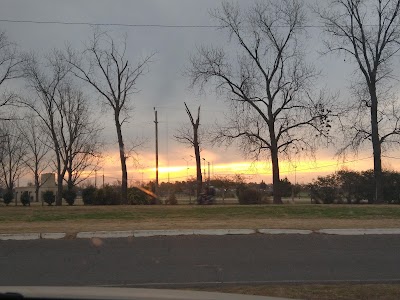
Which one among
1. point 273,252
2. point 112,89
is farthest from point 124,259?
point 112,89

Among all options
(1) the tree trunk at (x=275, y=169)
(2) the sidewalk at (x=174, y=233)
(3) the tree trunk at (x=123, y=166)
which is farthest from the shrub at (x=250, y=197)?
(2) the sidewalk at (x=174, y=233)

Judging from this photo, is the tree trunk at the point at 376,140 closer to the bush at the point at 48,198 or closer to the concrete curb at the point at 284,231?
the concrete curb at the point at 284,231

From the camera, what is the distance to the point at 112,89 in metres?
37.7

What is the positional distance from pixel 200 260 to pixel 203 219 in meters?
7.97

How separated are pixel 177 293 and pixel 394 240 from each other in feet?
37.8

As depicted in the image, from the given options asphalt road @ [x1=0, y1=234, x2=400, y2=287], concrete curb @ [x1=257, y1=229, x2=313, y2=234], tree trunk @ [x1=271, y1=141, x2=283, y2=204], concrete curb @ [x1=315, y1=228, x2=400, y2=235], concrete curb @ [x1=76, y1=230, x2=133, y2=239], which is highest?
tree trunk @ [x1=271, y1=141, x2=283, y2=204]

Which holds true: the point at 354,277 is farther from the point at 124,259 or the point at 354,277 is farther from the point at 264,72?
the point at 264,72

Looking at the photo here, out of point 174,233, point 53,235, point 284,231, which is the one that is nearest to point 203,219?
point 174,233

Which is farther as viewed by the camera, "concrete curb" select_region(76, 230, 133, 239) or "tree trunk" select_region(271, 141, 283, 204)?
"tree trunk" select_region(271, 141, 283, 204)

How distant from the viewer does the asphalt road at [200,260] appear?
29.0 ft

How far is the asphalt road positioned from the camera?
884 centimetres

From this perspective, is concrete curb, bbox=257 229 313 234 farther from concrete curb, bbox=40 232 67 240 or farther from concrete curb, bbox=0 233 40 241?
concrete curb, bbox=0 233 40 241

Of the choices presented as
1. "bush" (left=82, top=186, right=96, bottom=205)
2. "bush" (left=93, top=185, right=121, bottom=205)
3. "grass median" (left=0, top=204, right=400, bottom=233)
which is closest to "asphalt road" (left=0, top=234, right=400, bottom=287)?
"grass median" (left=0, top=204, right=400, bottom=233)

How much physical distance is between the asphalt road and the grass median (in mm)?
2325
